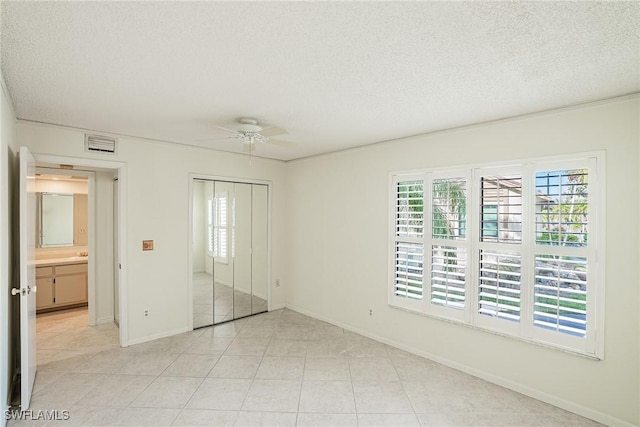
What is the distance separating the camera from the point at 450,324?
335cm

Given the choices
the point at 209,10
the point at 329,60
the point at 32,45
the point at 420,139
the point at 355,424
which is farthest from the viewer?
the point at 420,139

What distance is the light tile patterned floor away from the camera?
247 centimetres

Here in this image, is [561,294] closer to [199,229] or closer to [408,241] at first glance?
[408,241]

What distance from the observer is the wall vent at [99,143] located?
3518 mm

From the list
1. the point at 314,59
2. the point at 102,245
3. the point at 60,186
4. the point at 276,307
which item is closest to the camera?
the point at 314,59

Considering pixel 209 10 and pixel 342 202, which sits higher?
pixel 209 10

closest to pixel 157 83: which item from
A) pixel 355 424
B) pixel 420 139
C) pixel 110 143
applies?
pixel 110 143

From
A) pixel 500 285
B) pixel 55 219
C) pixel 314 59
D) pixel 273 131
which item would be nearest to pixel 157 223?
pixel 273 131

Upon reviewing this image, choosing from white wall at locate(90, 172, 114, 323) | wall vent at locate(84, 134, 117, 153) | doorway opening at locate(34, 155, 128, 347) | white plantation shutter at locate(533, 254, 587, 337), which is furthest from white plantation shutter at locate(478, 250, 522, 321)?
white wall at locate(90, 172, 114, 323)

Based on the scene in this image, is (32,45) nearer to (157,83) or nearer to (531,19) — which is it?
(157,83)

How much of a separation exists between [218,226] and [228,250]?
408mm

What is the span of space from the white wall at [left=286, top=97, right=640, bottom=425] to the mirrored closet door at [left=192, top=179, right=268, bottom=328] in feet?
1.85

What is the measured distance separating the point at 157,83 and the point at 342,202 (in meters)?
2.85

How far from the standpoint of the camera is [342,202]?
14.8 ft
